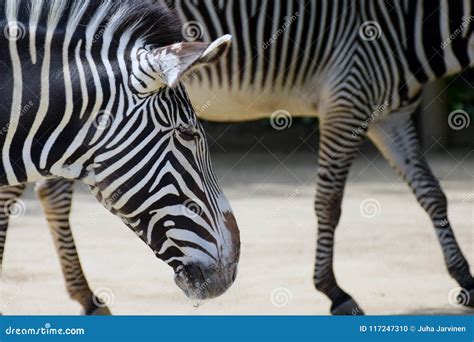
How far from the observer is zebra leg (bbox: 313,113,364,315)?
6.55m

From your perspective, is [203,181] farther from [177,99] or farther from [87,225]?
[87,225]

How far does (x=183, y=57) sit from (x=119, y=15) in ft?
1.42

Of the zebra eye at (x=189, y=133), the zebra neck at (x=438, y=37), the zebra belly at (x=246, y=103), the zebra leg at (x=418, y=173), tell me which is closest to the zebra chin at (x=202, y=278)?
the zebra eye at (x=189, y=133)

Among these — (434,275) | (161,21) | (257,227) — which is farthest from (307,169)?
(161,21)

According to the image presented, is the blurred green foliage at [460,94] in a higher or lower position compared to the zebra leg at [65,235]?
lower

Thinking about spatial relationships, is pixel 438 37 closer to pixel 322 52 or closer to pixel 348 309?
pixel 322 52

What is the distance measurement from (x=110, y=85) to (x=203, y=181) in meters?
0.51

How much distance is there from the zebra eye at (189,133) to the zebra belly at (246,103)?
9.66 ft

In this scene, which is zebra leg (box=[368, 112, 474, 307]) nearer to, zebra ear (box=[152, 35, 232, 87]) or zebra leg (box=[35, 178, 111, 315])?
zebra leg (box=[35, 178, 111, 315])

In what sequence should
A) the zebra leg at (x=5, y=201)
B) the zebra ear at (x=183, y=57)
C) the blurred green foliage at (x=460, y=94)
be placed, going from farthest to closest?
the blurred green foliage at (x=460, y=94), the zebra leg at (x=5, y=201), the zebra ear at (x=183, y=57)

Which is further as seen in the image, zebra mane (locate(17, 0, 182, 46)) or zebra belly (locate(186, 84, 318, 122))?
zebra belly (locate(186, 84, 318, 122))

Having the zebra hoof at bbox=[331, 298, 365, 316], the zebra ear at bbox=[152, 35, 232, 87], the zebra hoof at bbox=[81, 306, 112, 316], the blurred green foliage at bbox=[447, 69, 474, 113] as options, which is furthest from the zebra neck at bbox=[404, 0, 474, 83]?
the blurred green foliage at bbox=[447, 69, 474, 113]

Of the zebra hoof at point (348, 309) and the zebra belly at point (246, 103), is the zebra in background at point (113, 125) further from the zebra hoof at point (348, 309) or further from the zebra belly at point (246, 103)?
the zebra belly at point (246, 103)

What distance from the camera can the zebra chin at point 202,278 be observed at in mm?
3686
